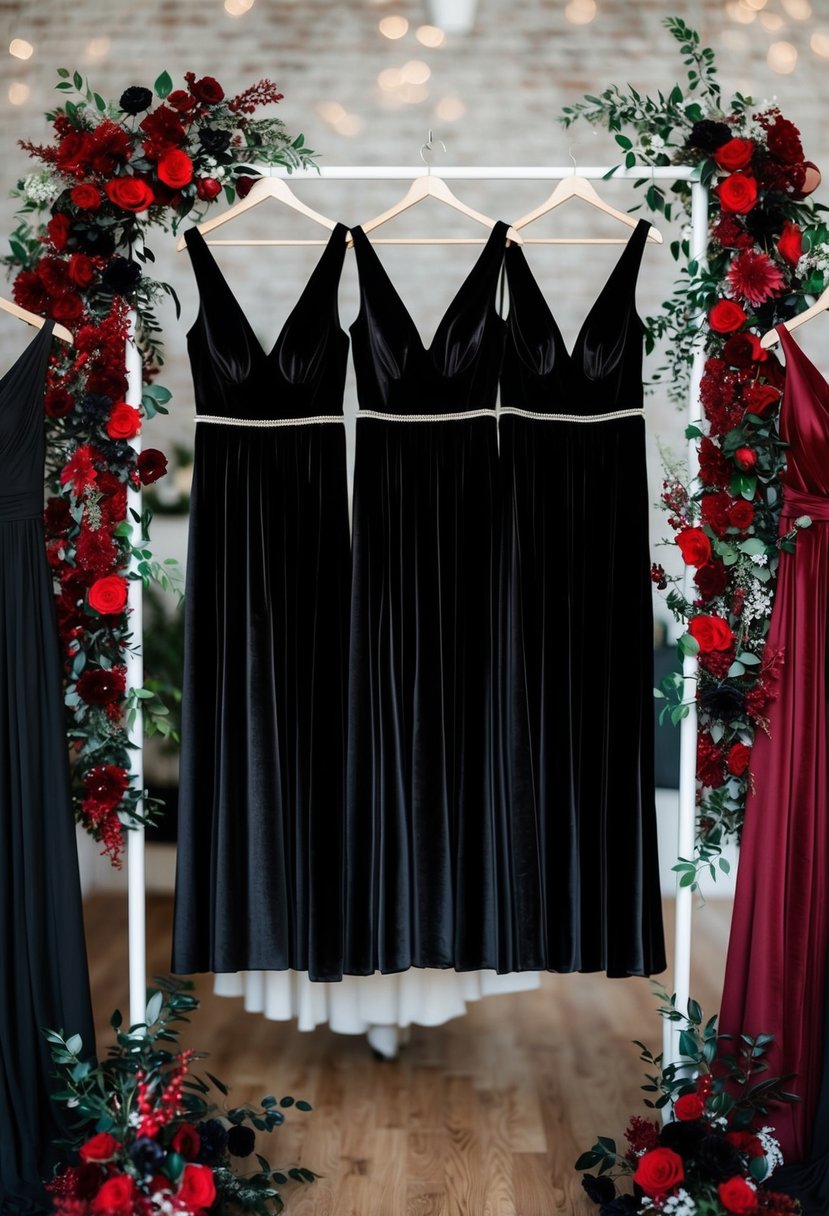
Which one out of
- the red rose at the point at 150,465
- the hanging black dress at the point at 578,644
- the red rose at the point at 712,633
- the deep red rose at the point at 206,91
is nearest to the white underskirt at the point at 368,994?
the hanging black dress at the point at 578,644

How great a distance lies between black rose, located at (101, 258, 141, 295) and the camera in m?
2.20

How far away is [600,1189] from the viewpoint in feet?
7.12

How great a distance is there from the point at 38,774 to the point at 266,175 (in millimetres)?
1355

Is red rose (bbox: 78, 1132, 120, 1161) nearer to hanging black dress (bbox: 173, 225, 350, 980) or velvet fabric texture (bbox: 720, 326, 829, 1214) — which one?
hanging black dress (bbox: 173, 225, 350, 980)

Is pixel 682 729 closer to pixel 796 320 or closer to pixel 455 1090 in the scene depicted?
pixel 796 320

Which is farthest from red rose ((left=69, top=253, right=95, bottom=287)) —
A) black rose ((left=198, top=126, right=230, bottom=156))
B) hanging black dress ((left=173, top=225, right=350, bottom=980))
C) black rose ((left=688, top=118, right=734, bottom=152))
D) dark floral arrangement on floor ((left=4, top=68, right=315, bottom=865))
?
black rose ((left=688, top=118, right=734, bottom=152))

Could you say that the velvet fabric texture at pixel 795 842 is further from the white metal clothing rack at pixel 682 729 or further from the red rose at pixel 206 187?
the red rose at pixel 206 187

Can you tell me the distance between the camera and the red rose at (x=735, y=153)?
7.07 ft

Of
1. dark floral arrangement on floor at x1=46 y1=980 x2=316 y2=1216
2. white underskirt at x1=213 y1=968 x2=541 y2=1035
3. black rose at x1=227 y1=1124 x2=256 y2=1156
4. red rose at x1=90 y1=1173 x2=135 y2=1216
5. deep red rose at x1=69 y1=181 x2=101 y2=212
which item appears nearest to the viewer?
red rose at x1=90 y1=1173 x2=135 y2=1216

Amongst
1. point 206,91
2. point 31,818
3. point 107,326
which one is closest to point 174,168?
point 206,91

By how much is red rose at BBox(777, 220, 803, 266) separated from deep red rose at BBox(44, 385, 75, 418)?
152cm

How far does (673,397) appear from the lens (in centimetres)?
287

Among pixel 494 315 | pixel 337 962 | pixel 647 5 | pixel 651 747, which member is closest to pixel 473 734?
pixel 651 747

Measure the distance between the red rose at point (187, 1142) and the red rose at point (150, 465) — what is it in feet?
4.28
